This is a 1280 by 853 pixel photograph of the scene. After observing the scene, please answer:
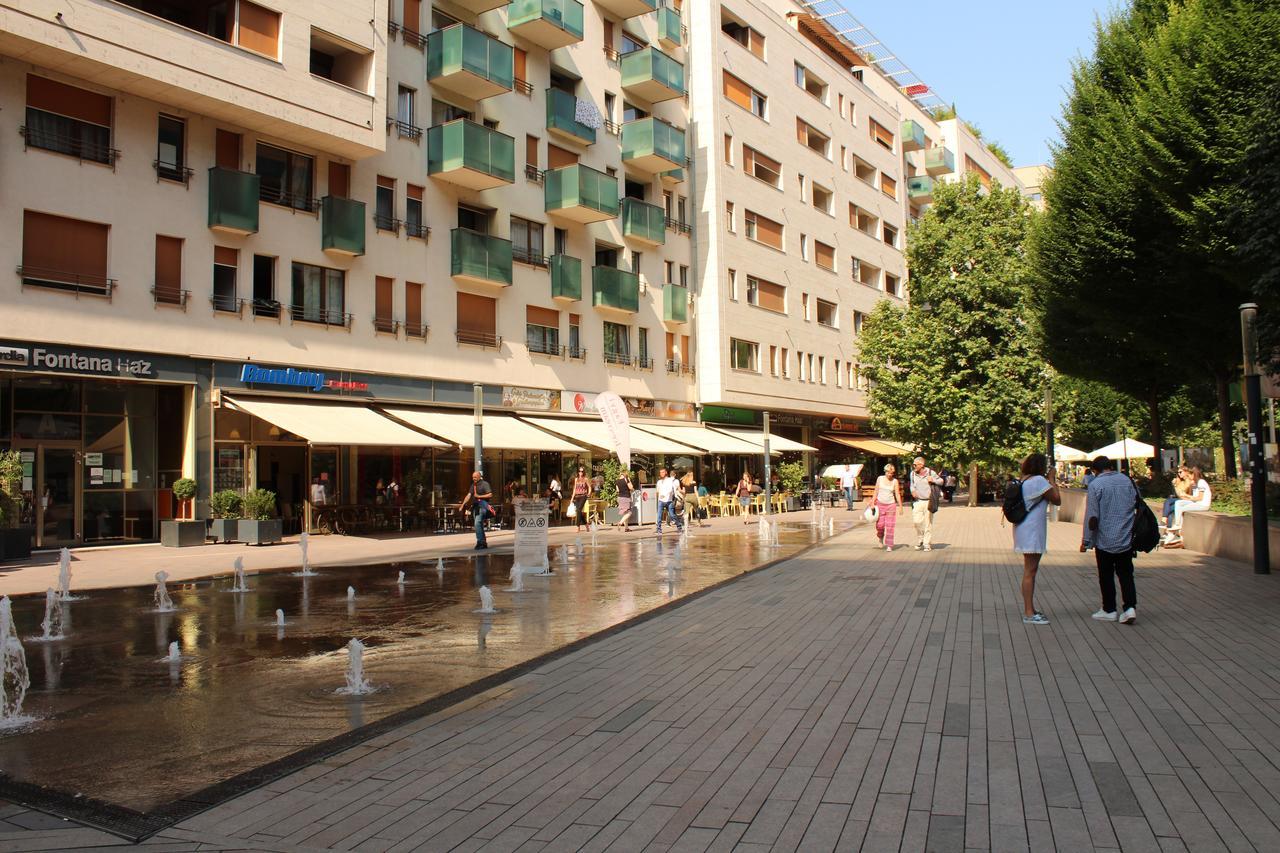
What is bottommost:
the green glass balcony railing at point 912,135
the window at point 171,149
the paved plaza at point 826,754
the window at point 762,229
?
the paved plaza at point 826,754

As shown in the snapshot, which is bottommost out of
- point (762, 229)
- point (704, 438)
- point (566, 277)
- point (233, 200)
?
point (704, 438)

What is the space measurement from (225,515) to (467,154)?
1255 centimetres

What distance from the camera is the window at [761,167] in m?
44.3

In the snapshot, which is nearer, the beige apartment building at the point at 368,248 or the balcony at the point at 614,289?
the beige apartment building at the point at 368,248

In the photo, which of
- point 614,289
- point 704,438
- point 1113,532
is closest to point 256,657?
point 1113,532

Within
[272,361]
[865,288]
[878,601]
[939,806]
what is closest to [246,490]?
[272,361]

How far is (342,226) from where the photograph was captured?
83.6ft

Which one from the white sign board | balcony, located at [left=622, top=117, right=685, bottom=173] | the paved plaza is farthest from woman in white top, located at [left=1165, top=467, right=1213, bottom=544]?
balcony, located at [left=622, top=117, right=685, bottom=173]

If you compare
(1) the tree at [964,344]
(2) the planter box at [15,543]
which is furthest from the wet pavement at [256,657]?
(1) the tree at [964,344]

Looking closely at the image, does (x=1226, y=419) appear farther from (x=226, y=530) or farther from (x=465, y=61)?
(x=226, y=530)

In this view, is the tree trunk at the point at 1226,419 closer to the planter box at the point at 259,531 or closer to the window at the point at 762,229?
the window at the point at 762,229

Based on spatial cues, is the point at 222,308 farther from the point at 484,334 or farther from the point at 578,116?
the point at 578,116

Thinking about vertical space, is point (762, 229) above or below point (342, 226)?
above

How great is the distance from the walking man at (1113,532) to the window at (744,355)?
32.0m
